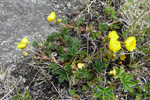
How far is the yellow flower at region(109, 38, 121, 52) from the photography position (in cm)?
161

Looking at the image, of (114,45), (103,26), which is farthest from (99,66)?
(103,26)

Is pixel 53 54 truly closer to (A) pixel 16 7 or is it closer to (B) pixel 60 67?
(B) pixel 60 67

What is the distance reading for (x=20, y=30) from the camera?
7.10 ft

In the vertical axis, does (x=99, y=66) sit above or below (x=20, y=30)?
below

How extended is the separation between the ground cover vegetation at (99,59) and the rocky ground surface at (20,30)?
143 mm

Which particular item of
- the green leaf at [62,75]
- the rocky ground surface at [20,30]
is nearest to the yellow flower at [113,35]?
the green leaf at [62,75]

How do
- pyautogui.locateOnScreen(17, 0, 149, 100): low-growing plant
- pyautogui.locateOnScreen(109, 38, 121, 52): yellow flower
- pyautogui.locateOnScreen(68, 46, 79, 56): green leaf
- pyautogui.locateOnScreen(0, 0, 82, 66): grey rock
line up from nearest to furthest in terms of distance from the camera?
1. pyautogui.locateOnScreen(109, 38, 121, 52): yellow flower
2. pyautogui.locateOnScreen(17, 0, 149, 100): low-growing plant
3. pyautogui.locateOnScreen(68, 46, 79, 56): green leaf
4. pyautogui.locateOnScreen(0, 0, 82, 66): grey rock

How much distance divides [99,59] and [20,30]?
1.16 m

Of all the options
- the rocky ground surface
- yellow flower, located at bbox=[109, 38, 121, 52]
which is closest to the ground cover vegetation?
yellow flower, located at bbox=[109, 38, 121, 52]

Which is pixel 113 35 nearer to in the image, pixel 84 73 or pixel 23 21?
pixel 84 73

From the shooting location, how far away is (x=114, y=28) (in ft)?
7.43

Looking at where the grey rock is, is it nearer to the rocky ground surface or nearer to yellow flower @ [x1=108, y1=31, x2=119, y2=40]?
the rocky ground surface

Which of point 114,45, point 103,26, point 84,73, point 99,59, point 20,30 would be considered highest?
point 20,30

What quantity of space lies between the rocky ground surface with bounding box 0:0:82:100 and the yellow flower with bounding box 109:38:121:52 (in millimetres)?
952
